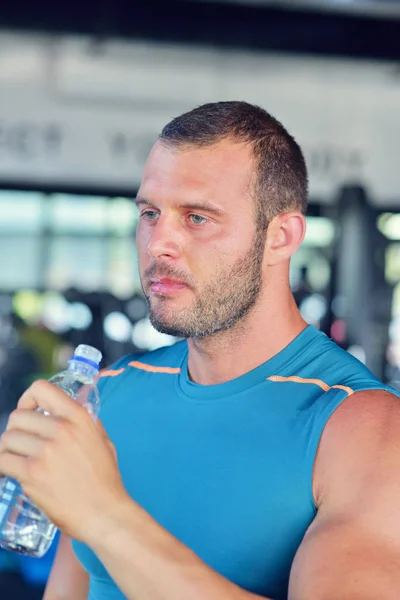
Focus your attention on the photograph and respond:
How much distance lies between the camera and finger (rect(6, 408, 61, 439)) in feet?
2.78

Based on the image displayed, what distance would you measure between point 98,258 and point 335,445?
10.1 feet

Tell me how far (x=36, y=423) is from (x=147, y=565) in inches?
7.2

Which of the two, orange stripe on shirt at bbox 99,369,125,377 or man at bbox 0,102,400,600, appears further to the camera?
orange stripe on shirt at bbox 99,369,125,377

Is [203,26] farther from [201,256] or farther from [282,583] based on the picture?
[282,583]

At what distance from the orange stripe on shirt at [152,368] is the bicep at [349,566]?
0.45 m

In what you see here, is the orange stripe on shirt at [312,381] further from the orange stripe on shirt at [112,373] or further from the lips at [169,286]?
the orange stripe on shirt at [112,373]

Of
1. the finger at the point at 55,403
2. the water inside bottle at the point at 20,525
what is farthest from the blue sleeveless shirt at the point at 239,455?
the finger at the point at 55,403

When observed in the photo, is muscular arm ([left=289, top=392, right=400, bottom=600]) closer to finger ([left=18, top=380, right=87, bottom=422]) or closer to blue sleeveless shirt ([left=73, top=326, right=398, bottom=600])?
blue sleeveless shirt ([left=73, top=326, right=398, bottom=600])

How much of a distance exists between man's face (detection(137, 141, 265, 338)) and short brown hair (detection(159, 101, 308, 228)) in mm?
21

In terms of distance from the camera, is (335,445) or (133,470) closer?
(335,445)

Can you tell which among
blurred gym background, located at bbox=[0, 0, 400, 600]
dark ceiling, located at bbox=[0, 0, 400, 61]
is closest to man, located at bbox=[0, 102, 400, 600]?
dark ceiling, located at bbox=[0, 0, 400, 61]

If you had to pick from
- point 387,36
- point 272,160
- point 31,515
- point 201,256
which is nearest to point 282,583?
point 31,515

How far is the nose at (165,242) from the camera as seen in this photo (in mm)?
1203

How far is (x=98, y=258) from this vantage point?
4039 mm
